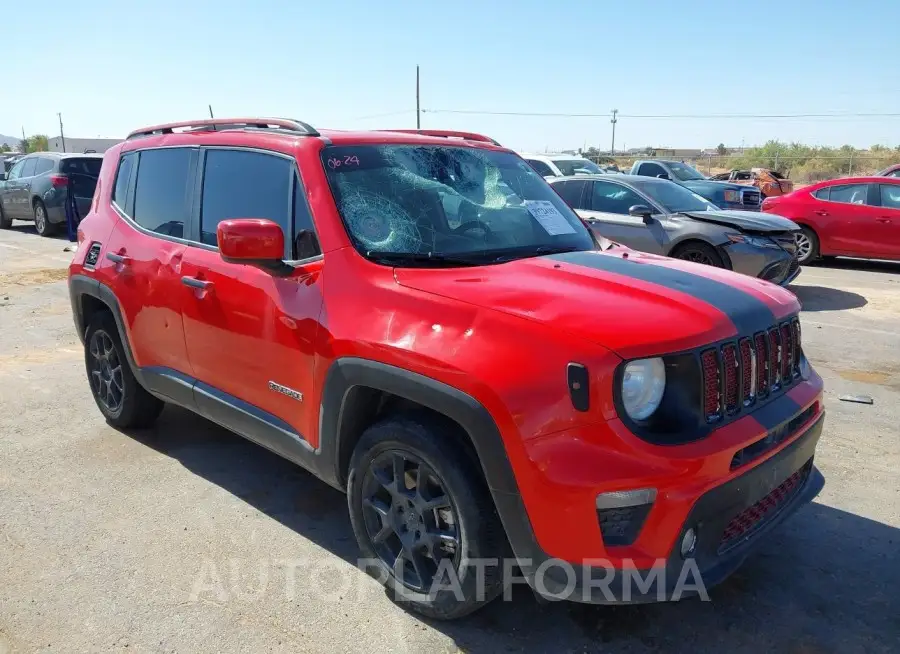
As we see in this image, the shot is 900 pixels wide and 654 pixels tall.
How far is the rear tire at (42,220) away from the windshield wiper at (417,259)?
616 inches

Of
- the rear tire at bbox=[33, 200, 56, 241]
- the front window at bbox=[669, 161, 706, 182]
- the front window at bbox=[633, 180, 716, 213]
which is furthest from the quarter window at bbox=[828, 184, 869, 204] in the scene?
A: the rear tire at bbox=[33, 200, 56, 241]

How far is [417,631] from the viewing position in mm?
2801

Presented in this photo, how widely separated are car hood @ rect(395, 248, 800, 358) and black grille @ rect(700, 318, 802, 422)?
0.05 m

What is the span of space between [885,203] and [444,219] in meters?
10.5

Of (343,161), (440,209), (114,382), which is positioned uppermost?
(343,161)

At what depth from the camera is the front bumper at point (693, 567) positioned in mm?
2312

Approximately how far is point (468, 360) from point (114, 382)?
324cm

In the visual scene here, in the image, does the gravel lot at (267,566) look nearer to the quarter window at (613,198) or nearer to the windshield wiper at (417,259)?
the windshield wiper at (417,259)

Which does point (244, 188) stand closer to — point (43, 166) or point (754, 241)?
point (754, 241)

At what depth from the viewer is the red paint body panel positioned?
2.27 meters

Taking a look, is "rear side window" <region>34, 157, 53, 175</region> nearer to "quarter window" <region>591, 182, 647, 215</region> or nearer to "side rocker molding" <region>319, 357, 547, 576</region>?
"quarter window" <region>591, 182, 647, 215</region>

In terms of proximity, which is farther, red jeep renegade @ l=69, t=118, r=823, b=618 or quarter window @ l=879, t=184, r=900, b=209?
quarter window @ l=879, t=184, r=900, b=209

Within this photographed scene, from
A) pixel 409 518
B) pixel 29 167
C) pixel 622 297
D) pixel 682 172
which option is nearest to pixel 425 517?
pixel 409 518

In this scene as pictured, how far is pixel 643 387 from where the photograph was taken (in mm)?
2381
